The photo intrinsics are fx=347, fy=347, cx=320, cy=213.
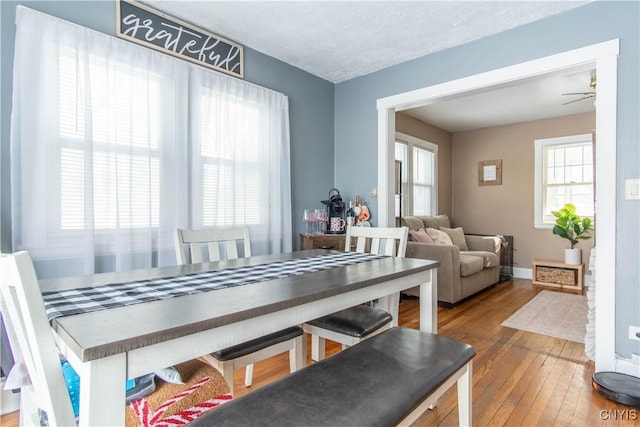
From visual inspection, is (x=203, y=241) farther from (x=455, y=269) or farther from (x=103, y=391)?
(x=455, y=269)

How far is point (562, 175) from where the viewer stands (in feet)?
16.7

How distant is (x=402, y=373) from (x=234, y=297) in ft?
1.95

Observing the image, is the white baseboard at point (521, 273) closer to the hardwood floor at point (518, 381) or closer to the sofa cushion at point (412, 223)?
the sofa cushion at point (412, 223)

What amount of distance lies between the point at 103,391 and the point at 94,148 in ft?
5.97

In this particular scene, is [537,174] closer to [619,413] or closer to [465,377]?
[619,413]

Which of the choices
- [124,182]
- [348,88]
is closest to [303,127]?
[348,88]

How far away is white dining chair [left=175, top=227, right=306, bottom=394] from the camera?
4.75 feet

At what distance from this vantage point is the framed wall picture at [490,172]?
557cm

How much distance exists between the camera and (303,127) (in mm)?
3479

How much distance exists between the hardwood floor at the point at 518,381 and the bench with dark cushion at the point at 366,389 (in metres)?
0.58

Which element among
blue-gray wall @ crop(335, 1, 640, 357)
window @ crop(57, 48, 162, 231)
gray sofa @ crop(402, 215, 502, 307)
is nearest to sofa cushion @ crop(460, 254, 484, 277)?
gray sofa @ crop(402, 215, 502, 307)

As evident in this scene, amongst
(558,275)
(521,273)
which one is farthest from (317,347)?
(521,273)

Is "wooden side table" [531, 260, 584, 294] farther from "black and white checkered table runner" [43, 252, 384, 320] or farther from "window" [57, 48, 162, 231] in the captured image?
"window" [57, 48, 162, 231]

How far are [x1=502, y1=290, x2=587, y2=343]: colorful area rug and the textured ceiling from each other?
2.47 metres
